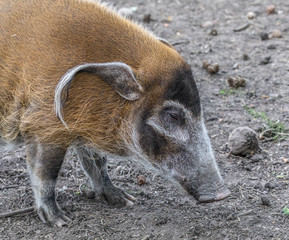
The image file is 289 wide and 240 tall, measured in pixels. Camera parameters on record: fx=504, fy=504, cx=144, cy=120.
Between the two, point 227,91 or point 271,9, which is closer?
point 227,91

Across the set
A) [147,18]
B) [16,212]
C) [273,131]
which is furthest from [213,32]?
[16,212]

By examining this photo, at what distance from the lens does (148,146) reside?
14.3ft

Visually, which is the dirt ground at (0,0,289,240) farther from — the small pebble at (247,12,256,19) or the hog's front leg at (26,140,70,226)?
the small pebble at (247,12,256,19)

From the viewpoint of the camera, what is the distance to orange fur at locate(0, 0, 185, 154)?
4.23 meters

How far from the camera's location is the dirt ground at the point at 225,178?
4.41 meters

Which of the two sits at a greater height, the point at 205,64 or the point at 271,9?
the point at 271,9

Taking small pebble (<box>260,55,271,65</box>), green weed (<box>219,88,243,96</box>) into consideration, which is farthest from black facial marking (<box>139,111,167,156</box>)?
small pebble (<box>260,55,271,65</box>)

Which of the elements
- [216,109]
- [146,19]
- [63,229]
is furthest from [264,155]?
[146,19]

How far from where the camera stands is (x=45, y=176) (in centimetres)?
446

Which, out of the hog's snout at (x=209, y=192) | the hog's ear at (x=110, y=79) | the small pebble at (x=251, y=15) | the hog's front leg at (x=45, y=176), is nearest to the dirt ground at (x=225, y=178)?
the hog's front leg at (x=45, y=176)

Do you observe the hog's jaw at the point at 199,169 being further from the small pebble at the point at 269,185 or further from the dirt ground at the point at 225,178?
the small pebble at the point at 269,185

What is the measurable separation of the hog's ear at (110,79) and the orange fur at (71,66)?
7cm

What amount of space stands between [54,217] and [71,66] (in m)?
1.40

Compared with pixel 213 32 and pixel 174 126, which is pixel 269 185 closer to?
pixel 174 126
